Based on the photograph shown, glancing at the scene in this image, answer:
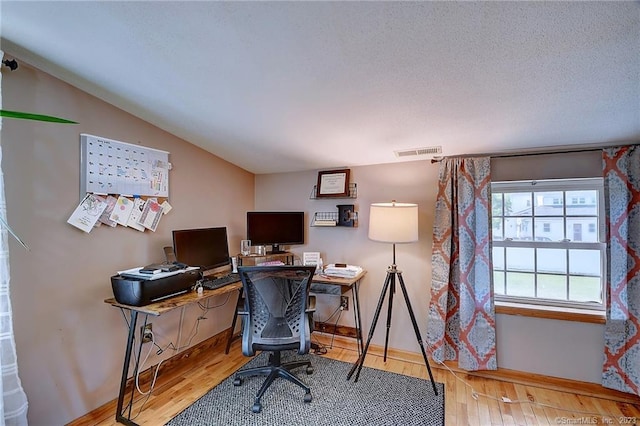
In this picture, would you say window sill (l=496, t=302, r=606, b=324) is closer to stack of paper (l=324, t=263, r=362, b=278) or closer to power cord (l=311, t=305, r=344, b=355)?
stack of paper (l=324, t=263, r=362, b=278)

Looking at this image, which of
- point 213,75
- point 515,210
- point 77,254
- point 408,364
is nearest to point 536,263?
point 515,210

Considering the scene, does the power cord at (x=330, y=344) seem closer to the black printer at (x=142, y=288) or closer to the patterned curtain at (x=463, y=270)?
the patterned curtain at (x=463, y=270)

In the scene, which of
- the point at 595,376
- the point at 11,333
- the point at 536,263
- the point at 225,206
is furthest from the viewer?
the point at 225,206

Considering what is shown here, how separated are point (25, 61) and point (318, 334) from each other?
3099 millimetres

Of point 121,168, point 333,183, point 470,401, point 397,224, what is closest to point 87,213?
point 121,168

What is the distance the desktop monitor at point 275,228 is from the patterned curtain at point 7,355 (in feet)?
5.58

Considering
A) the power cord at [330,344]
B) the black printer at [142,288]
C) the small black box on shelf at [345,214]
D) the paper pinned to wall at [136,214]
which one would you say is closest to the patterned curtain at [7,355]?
the black printer at [142,288]

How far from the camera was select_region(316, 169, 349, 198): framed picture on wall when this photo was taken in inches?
114

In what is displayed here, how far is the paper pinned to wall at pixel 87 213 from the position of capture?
5.89 feet

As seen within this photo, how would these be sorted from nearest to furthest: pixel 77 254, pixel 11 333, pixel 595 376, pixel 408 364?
pixel 11 333 < pixel 77 254 < pixel 595 376 < pixel 408 364

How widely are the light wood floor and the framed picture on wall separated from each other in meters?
1.63

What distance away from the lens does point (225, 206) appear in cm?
297

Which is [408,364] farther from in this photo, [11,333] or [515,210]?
[11,333]

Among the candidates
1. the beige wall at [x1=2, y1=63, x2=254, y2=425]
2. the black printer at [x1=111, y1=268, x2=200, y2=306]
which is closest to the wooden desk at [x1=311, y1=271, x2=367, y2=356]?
the black printer at [x1=111, y1=268, x2=200, y2=306]
